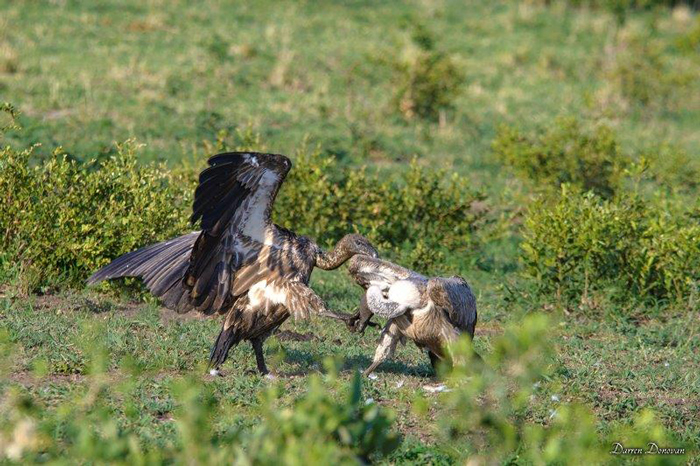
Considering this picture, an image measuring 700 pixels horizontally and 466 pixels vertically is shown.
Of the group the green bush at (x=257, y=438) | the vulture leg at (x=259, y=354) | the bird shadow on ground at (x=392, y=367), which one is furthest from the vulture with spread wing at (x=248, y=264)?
the green bush at (x=257, y=438)

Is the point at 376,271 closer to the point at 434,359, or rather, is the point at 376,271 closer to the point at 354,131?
Answer: the point at 434,359

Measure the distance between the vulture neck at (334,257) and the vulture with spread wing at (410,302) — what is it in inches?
3.7

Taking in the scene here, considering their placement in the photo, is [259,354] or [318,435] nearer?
[318,435]

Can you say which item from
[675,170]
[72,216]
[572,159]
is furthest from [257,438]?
[675,170]

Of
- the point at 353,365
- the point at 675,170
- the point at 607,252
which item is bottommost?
the point at 675,170

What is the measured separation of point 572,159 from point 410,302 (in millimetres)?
6118

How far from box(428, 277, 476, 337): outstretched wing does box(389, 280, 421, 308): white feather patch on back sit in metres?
0.09

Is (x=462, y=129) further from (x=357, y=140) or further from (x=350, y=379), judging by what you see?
(x=350, y=379)

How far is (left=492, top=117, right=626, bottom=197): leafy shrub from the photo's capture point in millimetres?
11812

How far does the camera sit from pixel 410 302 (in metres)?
6.18

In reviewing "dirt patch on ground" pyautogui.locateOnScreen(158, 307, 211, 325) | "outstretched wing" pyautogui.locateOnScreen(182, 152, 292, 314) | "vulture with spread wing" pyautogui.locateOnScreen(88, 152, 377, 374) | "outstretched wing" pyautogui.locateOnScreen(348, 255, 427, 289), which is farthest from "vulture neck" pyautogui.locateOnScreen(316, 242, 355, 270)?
"dirt patch on ground" pyautogui.locateOnScreen(158, 307, 211, 325)

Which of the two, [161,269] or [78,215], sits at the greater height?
[161,269]

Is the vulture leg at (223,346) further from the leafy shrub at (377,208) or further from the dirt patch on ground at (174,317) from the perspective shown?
the leafy shrub at (377,208)

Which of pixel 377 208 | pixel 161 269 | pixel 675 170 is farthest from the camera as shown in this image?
pixel 675 170
